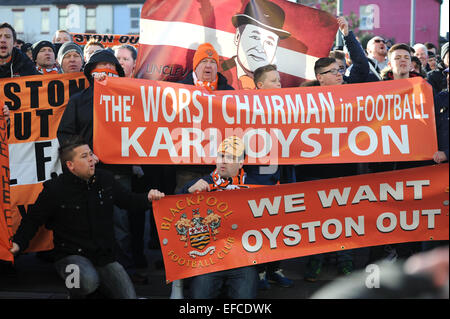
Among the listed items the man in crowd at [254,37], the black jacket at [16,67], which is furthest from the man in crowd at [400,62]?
the black jacket at [16,67]

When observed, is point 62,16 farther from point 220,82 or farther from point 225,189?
point 225,189

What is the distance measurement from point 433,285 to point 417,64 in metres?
5.55

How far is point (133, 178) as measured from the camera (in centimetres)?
596

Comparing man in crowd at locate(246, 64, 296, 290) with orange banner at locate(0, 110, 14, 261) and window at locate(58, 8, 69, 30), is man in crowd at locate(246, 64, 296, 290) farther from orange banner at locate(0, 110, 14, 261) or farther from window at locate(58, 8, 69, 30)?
window at locate(58, 8, 69, 30)

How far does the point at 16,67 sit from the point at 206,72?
1.89 m

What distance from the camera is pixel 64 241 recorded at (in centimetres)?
436

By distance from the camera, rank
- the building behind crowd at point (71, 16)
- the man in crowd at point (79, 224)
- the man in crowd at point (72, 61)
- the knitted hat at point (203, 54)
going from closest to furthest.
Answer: the man in crowd at point (79, 224), the knitted hat at point (203, 54), the man in crowd at point (72, 61), the building behind crowd at point (71, 16)

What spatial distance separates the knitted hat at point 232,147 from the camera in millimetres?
4652

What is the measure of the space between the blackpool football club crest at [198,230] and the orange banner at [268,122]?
1.88 feet

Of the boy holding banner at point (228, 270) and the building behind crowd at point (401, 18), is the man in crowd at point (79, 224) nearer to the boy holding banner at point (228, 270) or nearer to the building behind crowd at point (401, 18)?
the boy holding banner at point (228, 270)

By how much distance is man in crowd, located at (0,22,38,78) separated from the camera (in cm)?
591

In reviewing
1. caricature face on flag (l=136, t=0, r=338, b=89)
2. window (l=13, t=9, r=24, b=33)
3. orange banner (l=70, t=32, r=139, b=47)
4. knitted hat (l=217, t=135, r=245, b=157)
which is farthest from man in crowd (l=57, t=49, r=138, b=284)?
window (l=13, t=9, r=24, b=33)
